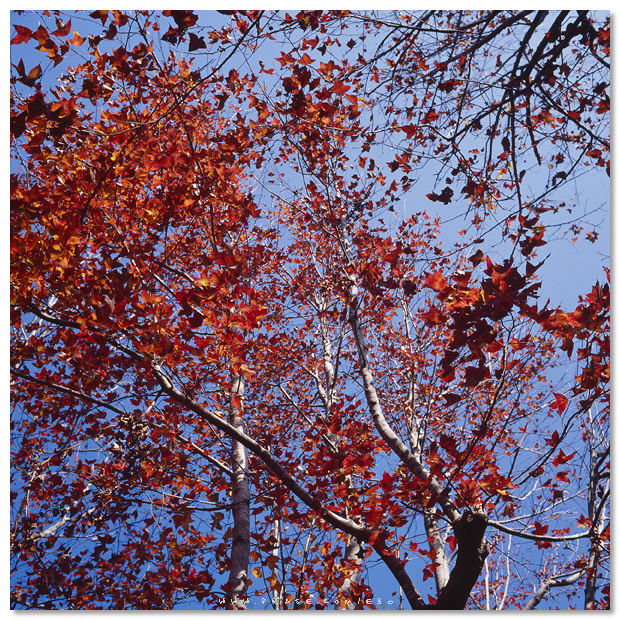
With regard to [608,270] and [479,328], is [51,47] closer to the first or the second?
[479,328]

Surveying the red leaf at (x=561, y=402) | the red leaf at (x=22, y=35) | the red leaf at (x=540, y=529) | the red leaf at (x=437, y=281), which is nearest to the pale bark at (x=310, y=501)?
Answer: the red leaf at (x=540, y=529)

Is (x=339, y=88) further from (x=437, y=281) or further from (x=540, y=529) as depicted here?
(x=540, y=529)

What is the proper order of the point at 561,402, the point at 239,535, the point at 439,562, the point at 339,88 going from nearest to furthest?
the point at 561,402 → the point at 339,88 → the point at 439,562 → the point at 239,535

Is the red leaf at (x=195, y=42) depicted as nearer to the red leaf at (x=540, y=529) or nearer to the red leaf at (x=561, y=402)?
the red leaf at (x=561, y=402)

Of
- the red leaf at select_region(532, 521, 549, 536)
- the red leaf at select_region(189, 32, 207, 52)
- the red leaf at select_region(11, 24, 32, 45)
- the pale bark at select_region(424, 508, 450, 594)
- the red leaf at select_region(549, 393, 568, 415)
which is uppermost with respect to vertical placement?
the red leaf at select_region(11, 24, 32, 45)

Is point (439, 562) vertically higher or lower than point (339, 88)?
lower

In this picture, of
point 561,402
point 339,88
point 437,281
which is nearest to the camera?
point 437,281

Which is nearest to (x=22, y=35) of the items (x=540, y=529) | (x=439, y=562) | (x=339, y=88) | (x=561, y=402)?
(x=339, y=88)

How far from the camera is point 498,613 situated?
7.58 ft

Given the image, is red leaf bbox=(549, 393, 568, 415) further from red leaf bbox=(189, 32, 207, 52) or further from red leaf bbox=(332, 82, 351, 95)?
red leaf bbox=(189, 32, 207, 52)

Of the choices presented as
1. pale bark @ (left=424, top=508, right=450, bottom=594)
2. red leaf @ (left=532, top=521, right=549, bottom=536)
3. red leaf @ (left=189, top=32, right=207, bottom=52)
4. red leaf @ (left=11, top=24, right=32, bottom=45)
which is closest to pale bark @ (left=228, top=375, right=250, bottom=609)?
pale bark @ (left=424, top=508, right=450, bottom=594)

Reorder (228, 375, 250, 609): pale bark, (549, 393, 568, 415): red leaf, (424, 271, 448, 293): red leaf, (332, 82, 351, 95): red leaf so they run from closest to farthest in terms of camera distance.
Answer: (424, 271, 448, 293): red leaf, (549, 393, 568, 415): red leaf, (332, 82, 351, 95): red leaf, (228, 375, 250, 609): pale bark

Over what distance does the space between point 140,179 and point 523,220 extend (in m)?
2.80

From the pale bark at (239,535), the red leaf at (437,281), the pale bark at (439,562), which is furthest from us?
the pale bark at (239,535)
